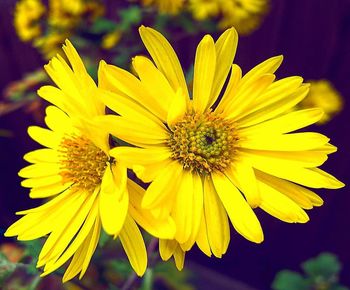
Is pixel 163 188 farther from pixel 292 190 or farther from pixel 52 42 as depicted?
pixel 52 42

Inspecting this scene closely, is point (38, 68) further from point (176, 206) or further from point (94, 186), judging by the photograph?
point (176, 206)

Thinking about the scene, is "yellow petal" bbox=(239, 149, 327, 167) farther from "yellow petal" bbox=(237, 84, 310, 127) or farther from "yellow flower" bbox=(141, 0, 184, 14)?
"yellow flower" bbox=(141, 0, 184, 14)

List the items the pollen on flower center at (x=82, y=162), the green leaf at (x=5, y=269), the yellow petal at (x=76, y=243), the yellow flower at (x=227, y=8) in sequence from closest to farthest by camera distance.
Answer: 1. the yellow petal at (x=76, y=243)
2. the pollen on flower center at (x=82, y=162)
3. the green leaf at (x=5, y=269)
4. the yellow flower at (x=227, y=8)

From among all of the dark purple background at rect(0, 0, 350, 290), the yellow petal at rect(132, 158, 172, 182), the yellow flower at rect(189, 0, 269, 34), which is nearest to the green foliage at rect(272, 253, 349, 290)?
the dark purple background at rect(0, 0, 350, 290)

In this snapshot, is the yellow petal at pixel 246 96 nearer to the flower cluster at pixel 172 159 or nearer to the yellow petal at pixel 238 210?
the flower cluster at pixel 172 159

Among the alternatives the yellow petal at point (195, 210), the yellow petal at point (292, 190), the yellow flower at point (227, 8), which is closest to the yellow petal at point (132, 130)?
the yellow petal at point (195, 210)
